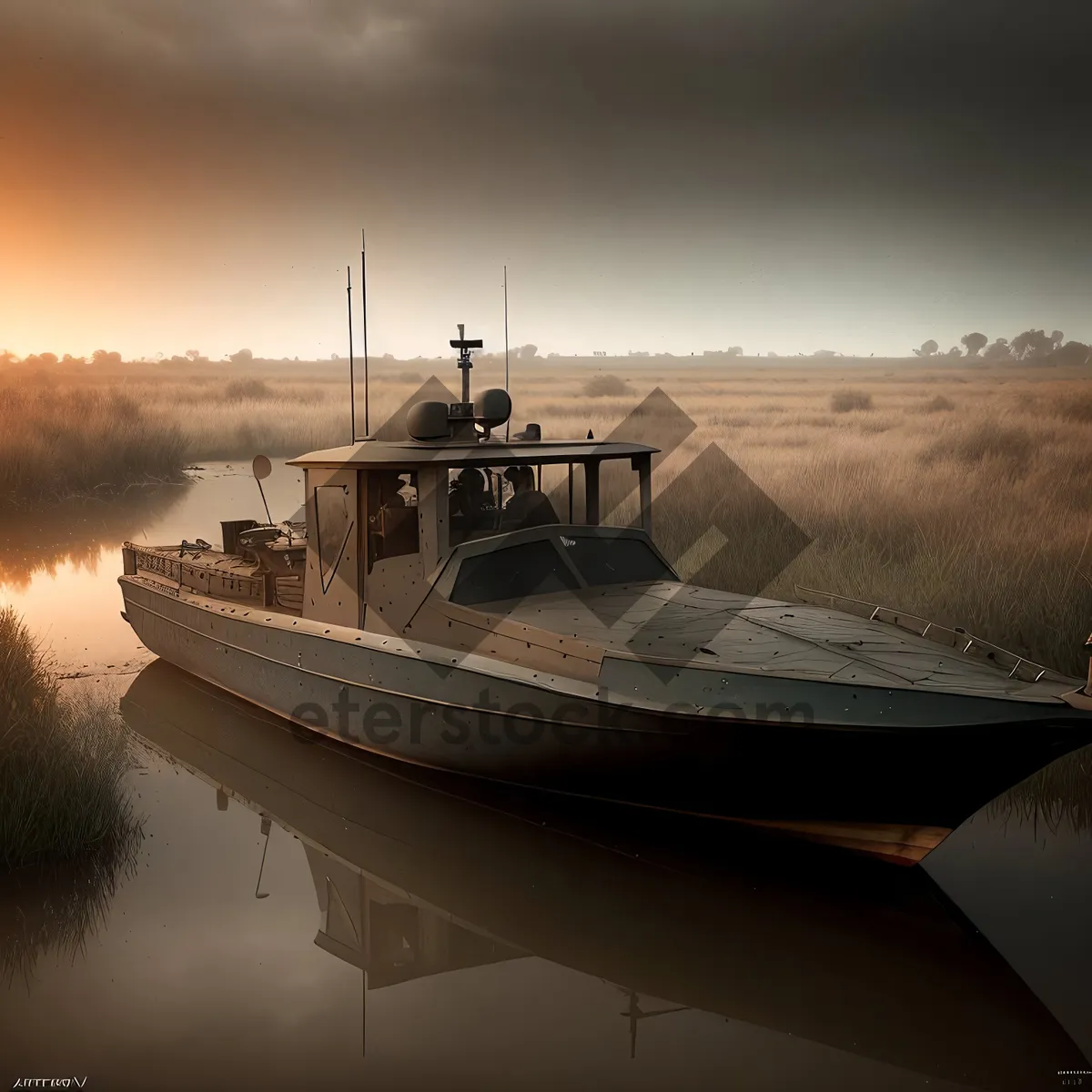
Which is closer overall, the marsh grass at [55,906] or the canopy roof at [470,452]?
the marsh grass at [55,906]

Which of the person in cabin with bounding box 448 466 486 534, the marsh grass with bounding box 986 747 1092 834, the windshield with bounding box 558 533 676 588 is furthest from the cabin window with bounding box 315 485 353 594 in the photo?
the marsh grass with bounding box 986 747 1092 834

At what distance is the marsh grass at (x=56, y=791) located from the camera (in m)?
4.77

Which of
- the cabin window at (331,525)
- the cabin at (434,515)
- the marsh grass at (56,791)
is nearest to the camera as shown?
the marsh grass at (56,791)

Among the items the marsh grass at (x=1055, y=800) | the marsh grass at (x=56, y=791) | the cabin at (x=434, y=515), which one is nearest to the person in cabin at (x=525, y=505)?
the cabin at (x=434, y=515)

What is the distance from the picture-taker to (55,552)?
1197 cm

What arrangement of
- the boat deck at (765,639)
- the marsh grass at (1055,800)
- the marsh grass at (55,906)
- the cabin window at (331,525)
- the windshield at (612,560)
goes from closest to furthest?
the marsh grass at (55,906) < the boat deck at (765,639) < the marsh grass at (1055,800) < the windshield at (612,560) < the cabin window at (331,525)

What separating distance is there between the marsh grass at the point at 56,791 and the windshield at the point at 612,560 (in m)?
2.68

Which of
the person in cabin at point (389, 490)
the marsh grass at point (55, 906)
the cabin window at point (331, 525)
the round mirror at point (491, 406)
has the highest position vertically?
the round mirror at point (491, 406)

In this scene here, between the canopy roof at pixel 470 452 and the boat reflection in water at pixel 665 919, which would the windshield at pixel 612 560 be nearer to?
the canopy roof at pixel 470 452

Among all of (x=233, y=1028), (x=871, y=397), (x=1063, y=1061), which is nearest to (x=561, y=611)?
(x=233, y=1028)

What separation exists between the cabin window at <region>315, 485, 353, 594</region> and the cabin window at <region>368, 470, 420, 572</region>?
0.16m

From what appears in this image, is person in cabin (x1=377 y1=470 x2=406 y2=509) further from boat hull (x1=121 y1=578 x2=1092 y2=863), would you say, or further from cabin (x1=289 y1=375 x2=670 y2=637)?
boat hull (x1=121 y1=578 x2=1092 y2=863)

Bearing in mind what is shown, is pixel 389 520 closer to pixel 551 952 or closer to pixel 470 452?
pixel 470 452

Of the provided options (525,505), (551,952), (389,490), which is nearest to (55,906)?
(551,952)
